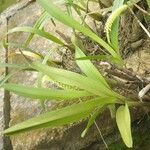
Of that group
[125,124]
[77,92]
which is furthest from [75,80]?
[125,124]

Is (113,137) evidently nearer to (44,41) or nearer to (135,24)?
(135,24)

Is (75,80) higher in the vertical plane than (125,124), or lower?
higher

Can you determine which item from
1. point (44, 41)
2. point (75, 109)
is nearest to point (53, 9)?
point (75, 109)

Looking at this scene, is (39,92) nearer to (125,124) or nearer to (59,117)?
(59,117)

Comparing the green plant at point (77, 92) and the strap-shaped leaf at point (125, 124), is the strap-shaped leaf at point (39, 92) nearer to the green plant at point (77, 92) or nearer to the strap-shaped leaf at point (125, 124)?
the green plant at point (77, 92)

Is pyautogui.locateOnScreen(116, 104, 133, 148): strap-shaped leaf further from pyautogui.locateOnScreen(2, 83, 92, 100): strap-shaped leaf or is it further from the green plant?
pyautogui.locateOnScreen(2, 83, 92, 100): strap-shaped leaf

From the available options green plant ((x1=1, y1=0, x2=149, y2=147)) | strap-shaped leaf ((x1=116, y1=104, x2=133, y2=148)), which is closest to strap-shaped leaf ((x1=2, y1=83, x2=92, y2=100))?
green plant ((x1=1, y1=0, x2=149, y2=147))
